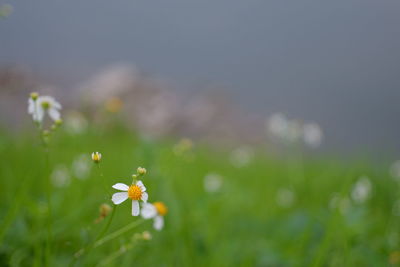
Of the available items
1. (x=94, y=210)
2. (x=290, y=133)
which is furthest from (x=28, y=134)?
(x=290, y=133)

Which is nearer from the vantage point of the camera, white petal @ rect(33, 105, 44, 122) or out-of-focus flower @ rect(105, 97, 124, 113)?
white petal @ rect(33, 105, 44, 122)

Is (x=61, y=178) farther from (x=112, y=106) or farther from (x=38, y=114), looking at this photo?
(x=38, y=114)

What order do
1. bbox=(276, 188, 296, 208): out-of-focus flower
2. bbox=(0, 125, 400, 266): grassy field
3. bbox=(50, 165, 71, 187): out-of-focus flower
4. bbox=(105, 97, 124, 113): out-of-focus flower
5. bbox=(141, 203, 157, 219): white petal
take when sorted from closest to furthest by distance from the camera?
bbox=(141, 203, 157, 219): white petal → bbox=(0, 125, 400, 266): grassy field → bbox=(105, 97, 124, 113): out-of-focus flower → bbox=(50, 165, 71, 187): out-of-focus flower → bbox=(276, 188, 296, 208): out-of-focus flower

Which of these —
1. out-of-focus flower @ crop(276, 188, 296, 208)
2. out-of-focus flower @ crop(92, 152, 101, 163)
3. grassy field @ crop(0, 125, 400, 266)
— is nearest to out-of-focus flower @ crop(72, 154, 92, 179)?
grassy field @ crop(0, 125, 400, 266)

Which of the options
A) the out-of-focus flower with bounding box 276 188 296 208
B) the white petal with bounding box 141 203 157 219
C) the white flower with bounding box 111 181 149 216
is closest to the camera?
the white flower with bounding box 111 181 149 216

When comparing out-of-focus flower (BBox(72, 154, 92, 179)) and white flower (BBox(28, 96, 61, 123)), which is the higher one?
out-of-focus flower (BBox(72, 154, 92, 179))

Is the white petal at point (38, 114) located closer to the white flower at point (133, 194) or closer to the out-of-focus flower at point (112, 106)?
the white flower at point (133, 194)

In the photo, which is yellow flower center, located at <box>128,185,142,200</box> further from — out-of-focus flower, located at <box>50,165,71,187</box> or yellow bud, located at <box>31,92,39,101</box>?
out-of-focus flower, located at <box>50,165,71,187</box>
